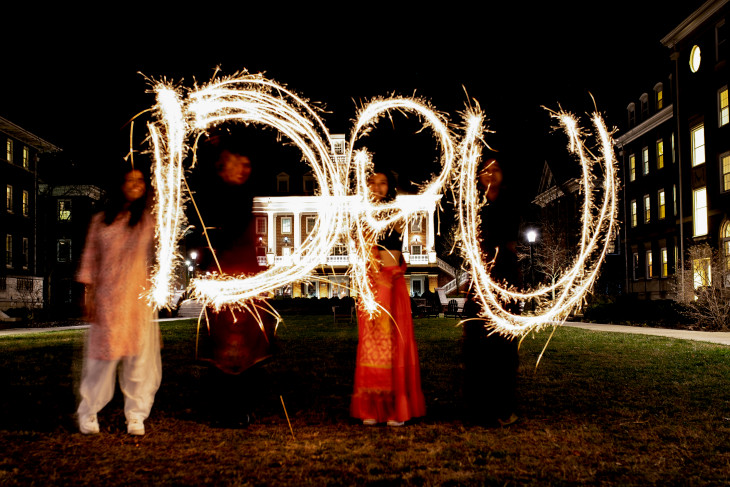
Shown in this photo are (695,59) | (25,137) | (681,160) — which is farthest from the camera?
(25,137)

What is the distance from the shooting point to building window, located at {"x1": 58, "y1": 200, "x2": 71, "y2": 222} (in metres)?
55.7

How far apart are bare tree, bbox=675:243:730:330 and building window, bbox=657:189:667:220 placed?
12329mm

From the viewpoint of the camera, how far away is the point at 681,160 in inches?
1228

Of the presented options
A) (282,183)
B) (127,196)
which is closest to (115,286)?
(127,196)

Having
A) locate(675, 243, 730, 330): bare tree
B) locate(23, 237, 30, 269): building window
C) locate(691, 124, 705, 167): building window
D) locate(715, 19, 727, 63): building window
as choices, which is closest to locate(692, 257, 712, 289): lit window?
locate(675, 243, 730, 330): bare tree

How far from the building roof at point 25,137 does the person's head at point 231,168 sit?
38793 mm

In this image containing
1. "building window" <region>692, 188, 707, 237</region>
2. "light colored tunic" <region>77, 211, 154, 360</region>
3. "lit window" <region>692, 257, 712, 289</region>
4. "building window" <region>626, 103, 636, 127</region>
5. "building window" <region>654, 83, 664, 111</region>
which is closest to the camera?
"light colored tunic" <region>77, 211, 154, 360</region>

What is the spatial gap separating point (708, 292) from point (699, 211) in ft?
34.6

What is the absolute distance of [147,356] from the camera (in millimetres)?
5863

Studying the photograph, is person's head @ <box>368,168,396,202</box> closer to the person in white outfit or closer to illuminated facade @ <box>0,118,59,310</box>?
the person in white outfit

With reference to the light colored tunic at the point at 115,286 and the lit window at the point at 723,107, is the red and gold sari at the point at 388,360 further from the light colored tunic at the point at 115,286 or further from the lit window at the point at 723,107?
the lit window at the point at 723,107

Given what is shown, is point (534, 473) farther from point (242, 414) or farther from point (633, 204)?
point (633, 204)

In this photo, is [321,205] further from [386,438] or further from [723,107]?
[723,107]

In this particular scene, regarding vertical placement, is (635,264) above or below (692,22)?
below
